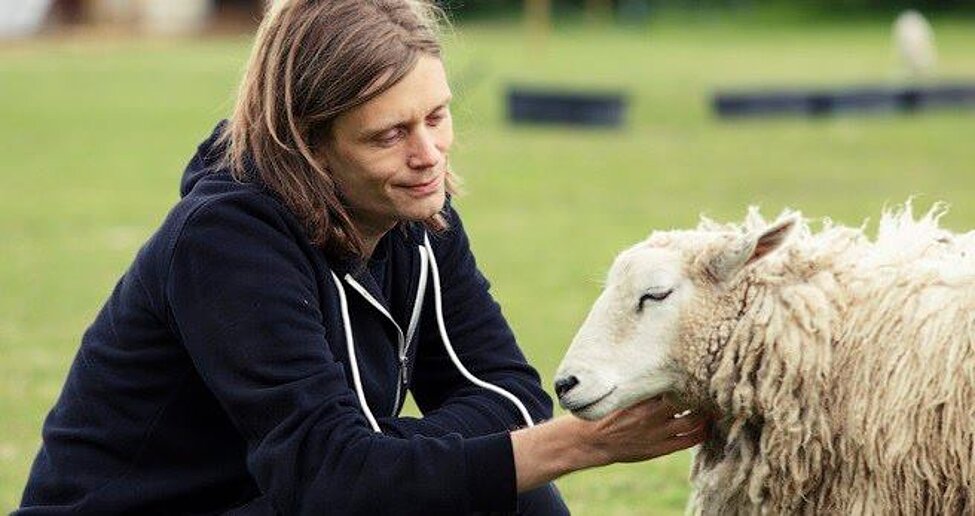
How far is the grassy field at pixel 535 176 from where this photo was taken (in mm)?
7605

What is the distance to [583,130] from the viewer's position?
18422 millimetres

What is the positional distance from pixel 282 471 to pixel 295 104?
25.2 inches

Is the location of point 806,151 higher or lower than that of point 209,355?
lower

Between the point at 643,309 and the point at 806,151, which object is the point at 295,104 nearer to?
the point at 643,309

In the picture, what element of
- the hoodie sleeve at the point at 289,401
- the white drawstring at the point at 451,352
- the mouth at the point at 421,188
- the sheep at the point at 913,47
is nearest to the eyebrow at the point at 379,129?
the mouth at the point at 421,188

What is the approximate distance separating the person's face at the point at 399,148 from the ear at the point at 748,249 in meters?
0.53

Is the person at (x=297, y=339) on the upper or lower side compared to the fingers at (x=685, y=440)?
upper

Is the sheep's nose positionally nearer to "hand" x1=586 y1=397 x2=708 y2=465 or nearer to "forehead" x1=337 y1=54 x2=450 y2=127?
"hand" x1=586 y1=397 x2=708 y2=465

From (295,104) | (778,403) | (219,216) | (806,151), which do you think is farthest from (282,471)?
(806,151)

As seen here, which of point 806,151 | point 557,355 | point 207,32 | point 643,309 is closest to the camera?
point 643,309

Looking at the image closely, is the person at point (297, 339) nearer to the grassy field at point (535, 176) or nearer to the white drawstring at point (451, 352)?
the white drawstring at point (451, 352)

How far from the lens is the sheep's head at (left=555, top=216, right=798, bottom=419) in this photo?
325cm

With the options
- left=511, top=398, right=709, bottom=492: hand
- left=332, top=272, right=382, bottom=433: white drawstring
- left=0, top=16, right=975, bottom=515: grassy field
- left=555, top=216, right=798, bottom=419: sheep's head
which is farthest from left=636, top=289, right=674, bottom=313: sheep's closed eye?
left=0, top=16, right=975, bottom=515: grassy field

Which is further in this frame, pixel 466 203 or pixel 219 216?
pixel 466 203
